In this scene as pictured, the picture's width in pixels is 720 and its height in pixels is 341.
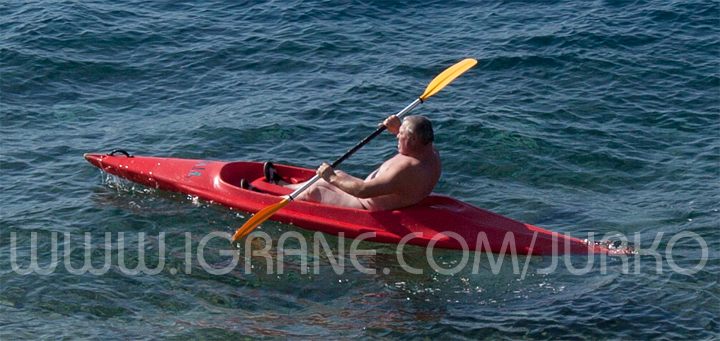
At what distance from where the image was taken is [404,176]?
9.57 metres

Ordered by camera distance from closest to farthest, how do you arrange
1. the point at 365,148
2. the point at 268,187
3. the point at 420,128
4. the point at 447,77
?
the point at 420,128 → the point at 268,187 → the point at 447,77 → the point at 365,148

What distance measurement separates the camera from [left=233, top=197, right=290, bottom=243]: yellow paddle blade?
9625 millimetres

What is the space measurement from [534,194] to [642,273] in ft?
7.31

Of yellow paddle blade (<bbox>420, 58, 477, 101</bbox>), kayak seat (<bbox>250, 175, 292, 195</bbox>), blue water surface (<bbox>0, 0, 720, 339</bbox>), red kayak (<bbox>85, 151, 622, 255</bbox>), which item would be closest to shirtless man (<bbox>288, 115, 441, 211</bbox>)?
red kayak (<bbox>85, 151, 622, 255</bbox>)

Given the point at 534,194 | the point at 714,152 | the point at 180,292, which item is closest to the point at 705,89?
the point at 714,152

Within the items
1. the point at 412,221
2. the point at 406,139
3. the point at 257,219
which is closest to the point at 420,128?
the point at 406,139

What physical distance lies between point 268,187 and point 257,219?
1052mm

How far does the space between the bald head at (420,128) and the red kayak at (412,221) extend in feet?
2.18

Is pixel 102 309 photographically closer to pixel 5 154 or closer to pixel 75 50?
pixel 5 154

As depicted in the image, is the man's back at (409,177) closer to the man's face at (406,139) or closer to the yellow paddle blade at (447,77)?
the man's face at (406,139)

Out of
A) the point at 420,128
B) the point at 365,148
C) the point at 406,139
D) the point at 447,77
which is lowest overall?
the point at 365,148

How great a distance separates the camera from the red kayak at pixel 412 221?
9.71m

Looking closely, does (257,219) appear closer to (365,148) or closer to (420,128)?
(420,128)

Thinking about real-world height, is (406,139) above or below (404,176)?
above
